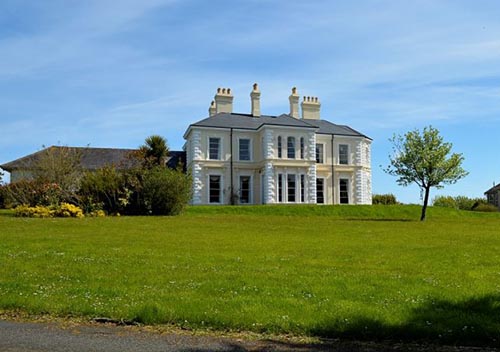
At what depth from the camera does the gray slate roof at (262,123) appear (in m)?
44.2

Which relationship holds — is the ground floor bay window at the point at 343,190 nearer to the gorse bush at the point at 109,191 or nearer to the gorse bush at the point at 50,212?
the gorse bush at the point at 109,191

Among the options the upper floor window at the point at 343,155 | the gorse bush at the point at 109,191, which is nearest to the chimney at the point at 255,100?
the upper floor window at the point at 343,155

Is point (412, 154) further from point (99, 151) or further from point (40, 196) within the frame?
point (99, 151)

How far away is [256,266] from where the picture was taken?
36.2ft

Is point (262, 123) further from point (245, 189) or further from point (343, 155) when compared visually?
point (343, 155)

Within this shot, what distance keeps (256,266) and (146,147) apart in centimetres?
2847

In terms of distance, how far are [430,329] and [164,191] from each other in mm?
23880

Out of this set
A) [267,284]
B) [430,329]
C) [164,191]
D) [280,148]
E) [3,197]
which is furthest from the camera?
[280,148]

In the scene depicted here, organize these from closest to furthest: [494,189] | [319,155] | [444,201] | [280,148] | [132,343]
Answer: [132,343]
[280,148]
[319,155]
[444,201]
[494,189]

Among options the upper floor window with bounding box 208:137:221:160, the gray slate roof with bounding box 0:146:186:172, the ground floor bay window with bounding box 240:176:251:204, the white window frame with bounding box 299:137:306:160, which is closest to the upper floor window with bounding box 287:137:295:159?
the white window frame with bounding box 299:137:306:160

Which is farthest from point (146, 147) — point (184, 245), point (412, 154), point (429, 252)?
point (429, 252)

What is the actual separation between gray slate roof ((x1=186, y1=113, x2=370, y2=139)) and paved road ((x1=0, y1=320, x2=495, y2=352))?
3685 cm

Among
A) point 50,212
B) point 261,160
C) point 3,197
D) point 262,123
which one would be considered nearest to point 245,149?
point 261,160

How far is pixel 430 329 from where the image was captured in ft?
23.2
